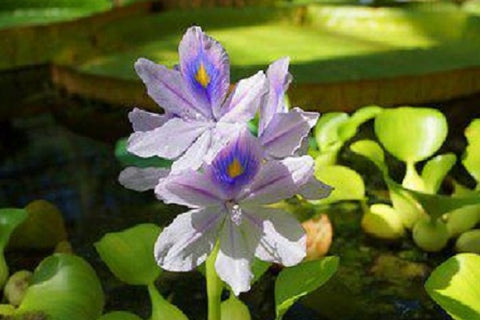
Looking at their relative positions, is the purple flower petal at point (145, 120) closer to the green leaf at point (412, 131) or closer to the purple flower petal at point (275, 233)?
the purple flower petal at point (275, 233)

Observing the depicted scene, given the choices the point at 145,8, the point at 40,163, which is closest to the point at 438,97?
the point at 40,163

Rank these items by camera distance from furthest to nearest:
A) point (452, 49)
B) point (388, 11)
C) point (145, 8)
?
point (145, 8) < point (388, 11) < point (452, 49)

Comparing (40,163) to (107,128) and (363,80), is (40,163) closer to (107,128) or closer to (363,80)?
(107,128)

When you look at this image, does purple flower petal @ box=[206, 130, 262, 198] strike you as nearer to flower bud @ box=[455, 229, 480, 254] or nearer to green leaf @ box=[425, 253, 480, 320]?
green leaf @ box=[425, 253, 480, 320]

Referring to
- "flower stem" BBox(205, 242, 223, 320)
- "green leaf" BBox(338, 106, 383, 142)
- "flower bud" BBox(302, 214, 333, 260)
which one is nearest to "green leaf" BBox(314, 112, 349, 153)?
"green leaf" BBox(338, 106, 383, 142)

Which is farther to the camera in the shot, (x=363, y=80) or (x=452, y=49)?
(x=452, y=49)

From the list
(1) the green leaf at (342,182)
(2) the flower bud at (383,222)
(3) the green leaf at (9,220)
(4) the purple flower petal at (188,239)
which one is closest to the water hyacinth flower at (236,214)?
(4) the purple flower petal at (188,239)

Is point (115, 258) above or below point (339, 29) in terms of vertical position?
above
